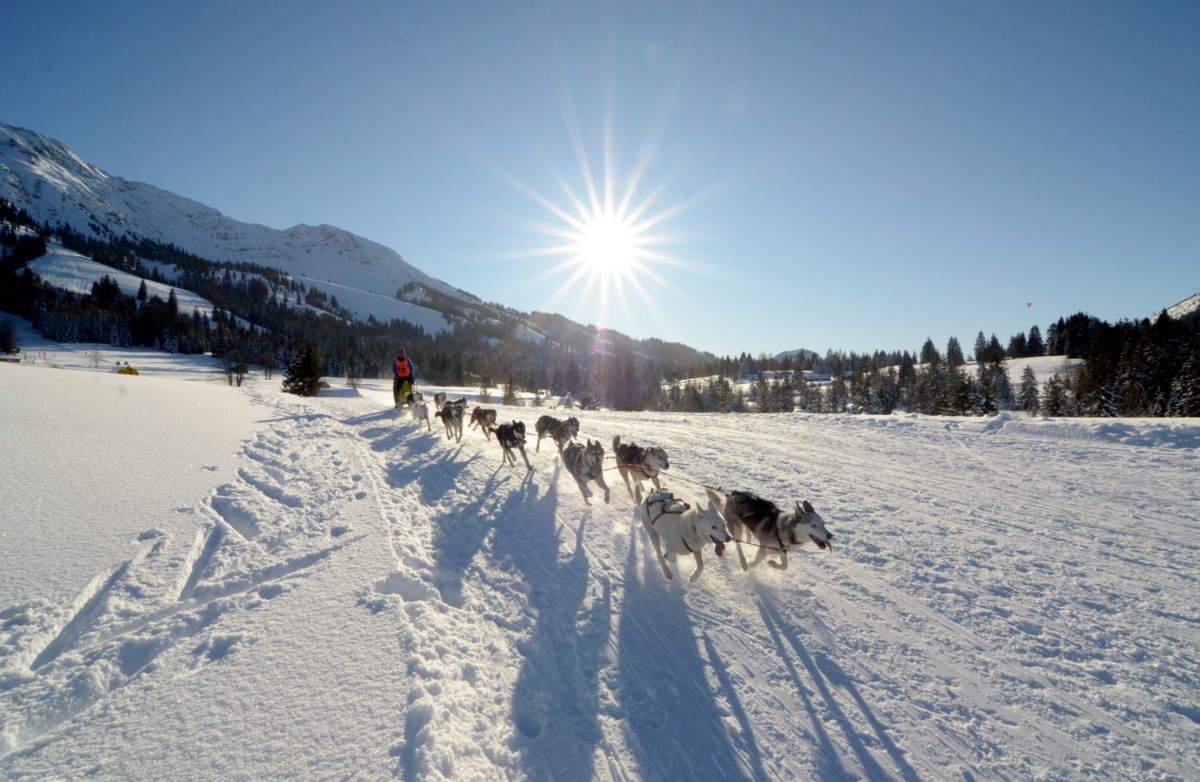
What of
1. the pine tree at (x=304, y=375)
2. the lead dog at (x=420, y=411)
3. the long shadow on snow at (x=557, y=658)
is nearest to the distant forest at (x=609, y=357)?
the pine tree at (x=304, y=375)

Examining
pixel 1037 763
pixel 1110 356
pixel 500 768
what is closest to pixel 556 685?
pixel 500 768

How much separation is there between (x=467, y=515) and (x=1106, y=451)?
13.0 metres

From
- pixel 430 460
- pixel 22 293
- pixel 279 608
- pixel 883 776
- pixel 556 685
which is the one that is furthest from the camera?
pixel 22 293

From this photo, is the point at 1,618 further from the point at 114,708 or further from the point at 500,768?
the point at 500,768

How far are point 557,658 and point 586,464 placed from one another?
12.4ft

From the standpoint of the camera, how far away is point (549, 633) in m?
4.08

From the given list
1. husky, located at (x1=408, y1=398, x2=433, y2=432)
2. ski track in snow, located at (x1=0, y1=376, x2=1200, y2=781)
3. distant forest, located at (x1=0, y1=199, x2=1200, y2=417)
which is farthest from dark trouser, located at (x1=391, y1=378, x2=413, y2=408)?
distant forest, located at (x1=0, y1=199, x2=1200, y2=417)

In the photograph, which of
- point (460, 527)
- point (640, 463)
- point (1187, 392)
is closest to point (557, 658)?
point (460, 527)

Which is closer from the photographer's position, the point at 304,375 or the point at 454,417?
the point at 454,417

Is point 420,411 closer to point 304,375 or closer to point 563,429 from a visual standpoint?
point 563,429

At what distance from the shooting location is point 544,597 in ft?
15.3

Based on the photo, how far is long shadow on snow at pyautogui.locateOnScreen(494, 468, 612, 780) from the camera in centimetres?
292

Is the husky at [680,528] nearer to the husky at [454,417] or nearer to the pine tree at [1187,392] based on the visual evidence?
the husky at [454,417]

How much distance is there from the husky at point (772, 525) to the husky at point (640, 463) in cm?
172
